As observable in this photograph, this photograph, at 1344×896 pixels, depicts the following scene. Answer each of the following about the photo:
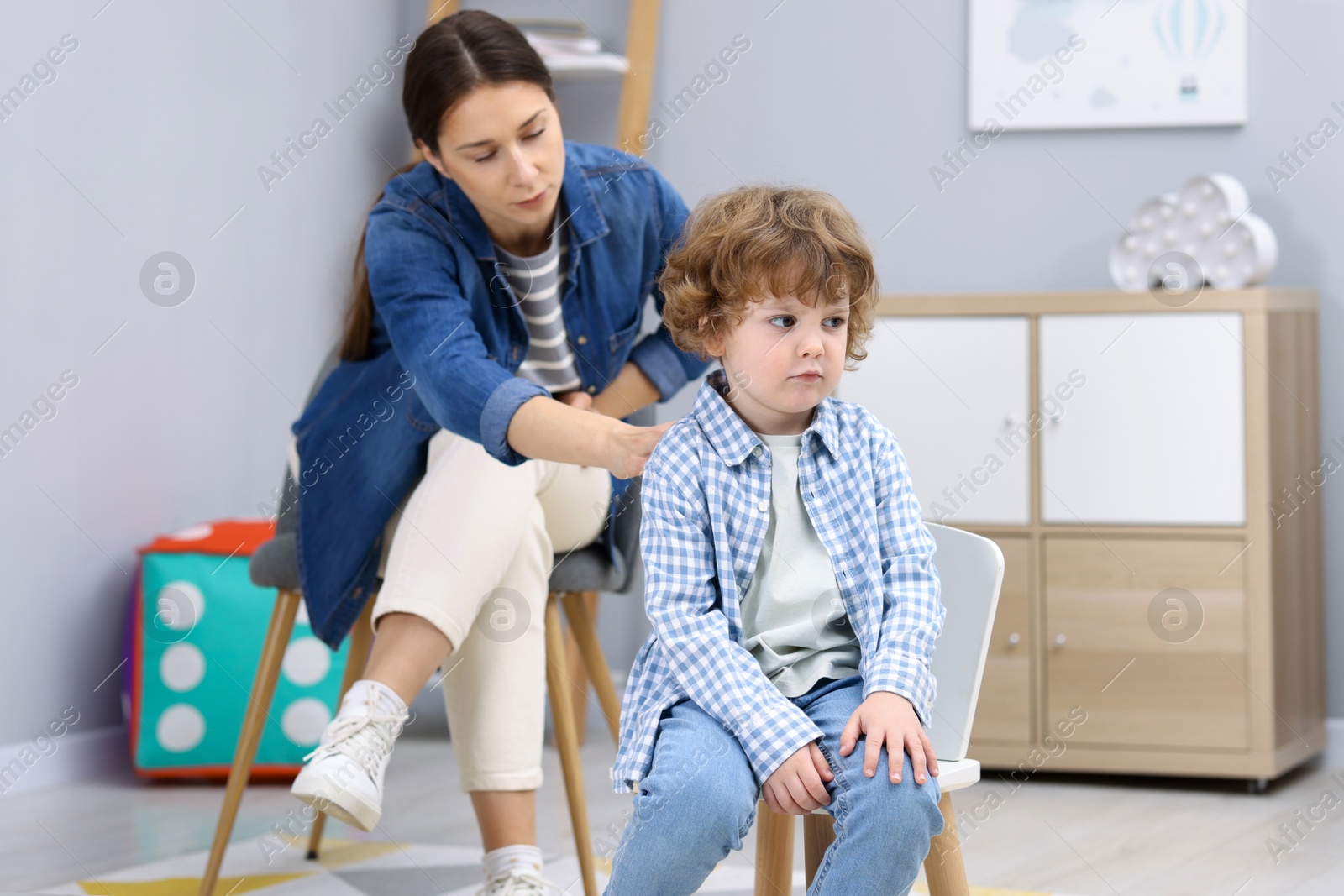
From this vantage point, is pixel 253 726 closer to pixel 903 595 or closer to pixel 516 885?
pixel 516 885

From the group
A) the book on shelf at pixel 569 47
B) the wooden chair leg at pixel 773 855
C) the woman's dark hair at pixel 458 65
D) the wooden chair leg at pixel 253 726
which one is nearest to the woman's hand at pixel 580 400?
the woman's dark hair at pixel 458 65

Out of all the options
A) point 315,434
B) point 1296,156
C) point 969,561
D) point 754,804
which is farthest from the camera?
point 1296,156

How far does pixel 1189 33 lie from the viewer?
7.90 feet

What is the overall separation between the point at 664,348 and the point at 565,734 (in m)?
0.46

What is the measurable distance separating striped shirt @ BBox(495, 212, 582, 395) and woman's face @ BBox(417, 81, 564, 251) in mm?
70

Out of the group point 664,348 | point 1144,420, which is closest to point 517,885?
point 664,348

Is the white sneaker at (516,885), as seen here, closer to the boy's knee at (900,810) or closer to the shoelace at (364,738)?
the shoelace at (364,738)

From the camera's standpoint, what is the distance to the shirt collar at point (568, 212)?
1.43 meters

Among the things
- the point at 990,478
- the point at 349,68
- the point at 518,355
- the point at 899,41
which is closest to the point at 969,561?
the point at 518,355

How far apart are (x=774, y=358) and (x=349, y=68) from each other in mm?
2140

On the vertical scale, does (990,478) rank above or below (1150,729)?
above

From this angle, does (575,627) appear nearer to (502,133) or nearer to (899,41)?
(502,133)

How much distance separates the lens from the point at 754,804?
89 centimetres

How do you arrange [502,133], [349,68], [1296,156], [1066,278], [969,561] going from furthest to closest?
[349,68] → [1066,278] → [1296,156] → [502,133] → [969,561]
